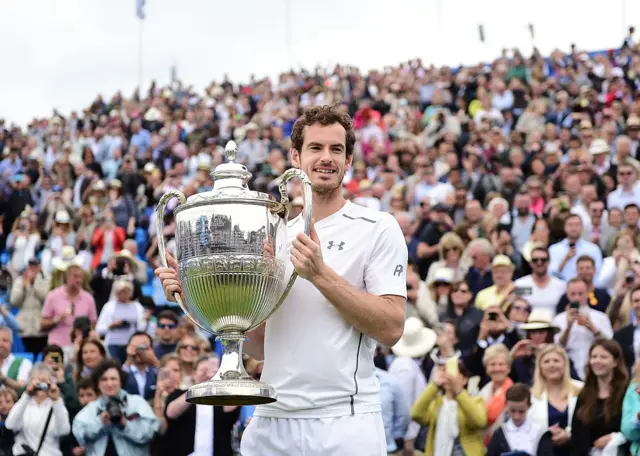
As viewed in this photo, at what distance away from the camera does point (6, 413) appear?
9.95 meters

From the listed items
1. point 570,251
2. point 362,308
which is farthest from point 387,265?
point 570,251

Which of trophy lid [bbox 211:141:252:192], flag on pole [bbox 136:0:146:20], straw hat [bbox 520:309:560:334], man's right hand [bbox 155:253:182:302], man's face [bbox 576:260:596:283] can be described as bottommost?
man's right hand [bbox 155:253:182:302]

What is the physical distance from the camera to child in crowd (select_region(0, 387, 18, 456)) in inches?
384

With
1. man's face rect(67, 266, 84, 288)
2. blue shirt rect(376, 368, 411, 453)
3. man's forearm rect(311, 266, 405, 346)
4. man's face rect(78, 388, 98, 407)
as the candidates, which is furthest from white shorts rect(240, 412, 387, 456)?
man's face rect(67, 266, 84, 288)

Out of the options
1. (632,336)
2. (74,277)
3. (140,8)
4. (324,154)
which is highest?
(140,8)

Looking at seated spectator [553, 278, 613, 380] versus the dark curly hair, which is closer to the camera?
the dark curly hair

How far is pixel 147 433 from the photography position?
30.8 ft

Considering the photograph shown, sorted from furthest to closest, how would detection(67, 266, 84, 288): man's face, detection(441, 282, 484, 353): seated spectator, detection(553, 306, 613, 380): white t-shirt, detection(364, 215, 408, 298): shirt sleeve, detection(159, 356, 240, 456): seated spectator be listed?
detection(67, 266, 84, 288): man's face → detection(441, 282, 484, 353): seated spectator → detection(553, 306, 613, 380): white t-shirt → detection(159, 356, 240, 456): seated spectator → detection(364, 215, 408, 298): shirt sleeve

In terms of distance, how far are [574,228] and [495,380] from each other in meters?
3.82

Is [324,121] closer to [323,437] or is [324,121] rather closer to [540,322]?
[323,437]

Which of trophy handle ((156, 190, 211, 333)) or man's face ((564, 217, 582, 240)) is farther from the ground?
man's face ((564, 217, 582, 240))

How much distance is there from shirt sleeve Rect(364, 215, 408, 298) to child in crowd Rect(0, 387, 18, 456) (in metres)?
5.60

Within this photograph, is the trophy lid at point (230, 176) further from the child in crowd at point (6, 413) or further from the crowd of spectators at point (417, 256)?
the child in crowd at point (6, 413)

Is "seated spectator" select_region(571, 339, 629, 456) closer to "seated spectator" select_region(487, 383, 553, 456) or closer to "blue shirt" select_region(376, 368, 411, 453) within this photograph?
"seated spectator" select_region(487, 383, 553, 456)
